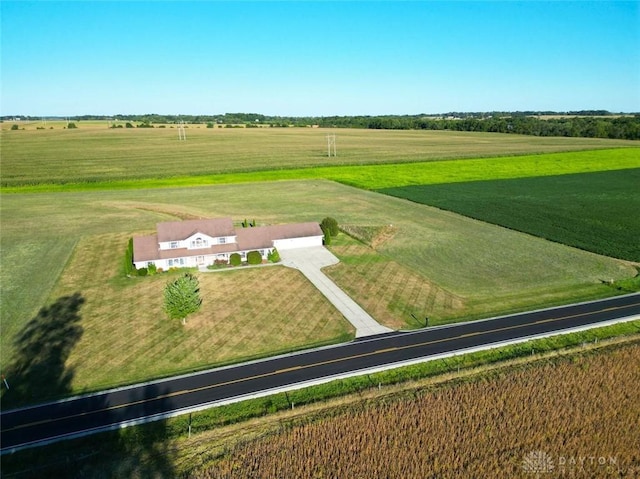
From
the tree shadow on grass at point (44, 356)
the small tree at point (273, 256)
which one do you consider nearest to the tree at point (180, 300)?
the tree shadow on grass at point (44, 356)

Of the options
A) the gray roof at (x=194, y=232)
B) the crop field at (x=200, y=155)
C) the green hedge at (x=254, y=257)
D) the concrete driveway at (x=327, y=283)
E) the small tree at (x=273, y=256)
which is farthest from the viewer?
the crop field at (x=200, y=155)

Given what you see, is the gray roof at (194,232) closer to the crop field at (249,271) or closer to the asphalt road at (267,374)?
the crop field at (249,271)

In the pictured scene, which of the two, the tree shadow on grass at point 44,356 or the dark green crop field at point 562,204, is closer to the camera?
the tree shadow on grass at point 44,356

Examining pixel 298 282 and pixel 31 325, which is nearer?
pixel 31 325

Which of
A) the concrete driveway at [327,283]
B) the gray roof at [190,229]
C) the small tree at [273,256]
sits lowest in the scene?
the concrete driveway at [327,283]

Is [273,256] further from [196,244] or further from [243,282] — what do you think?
[196,244]

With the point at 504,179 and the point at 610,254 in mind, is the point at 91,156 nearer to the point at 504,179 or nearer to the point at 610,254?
the point at 504,179

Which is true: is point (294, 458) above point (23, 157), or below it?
below

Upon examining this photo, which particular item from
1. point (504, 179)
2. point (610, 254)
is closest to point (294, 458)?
point (610, 254)
